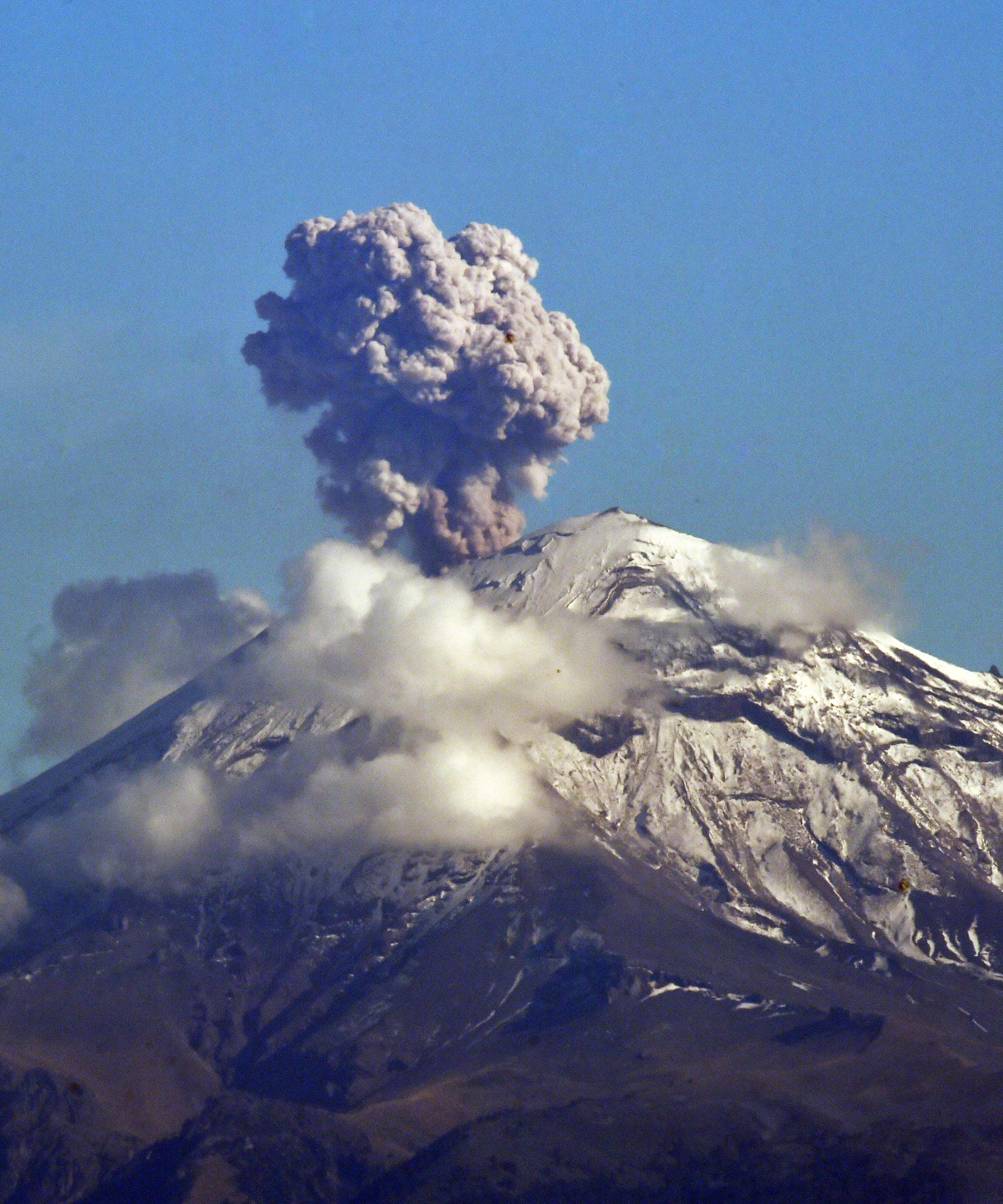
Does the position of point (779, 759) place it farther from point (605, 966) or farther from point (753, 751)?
point (605, 966)

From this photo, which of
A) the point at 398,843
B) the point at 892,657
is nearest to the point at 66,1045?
the point at 398,843

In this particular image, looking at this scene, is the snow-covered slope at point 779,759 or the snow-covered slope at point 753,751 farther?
the snow-covered slope at point 753,751

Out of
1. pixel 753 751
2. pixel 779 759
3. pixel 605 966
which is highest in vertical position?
pixel 779 759

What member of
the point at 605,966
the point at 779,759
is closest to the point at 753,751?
the point at 779,759

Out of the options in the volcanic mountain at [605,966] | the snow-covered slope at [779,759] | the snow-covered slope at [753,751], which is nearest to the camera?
the volcanic mountain at [605,966]

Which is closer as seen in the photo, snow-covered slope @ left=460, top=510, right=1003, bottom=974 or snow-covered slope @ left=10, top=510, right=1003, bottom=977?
snow-covered slope @ left=460, top=510, right=1003, bottom=974

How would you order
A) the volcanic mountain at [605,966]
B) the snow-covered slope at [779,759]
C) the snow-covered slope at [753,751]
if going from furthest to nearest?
the snow-covered slope at [753,751]
the snow-covered slope at [779,759]
the volcanic mountain at [605,966]

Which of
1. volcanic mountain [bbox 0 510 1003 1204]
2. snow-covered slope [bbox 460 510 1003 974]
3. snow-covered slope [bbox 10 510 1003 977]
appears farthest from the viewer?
snow-covered slope [bbox 10 510 1003 977]

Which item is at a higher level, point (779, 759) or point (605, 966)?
point (779, 759)

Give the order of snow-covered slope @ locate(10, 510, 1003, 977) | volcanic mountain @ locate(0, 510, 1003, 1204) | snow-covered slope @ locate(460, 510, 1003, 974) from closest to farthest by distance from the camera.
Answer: volcanic mountain @ locate(0, 510, 1003, 1204) → snow-covered slope @ locate(460, 510, 1003, 974) → snow-covered slope @ locate(10, 510, 1003, 977)
